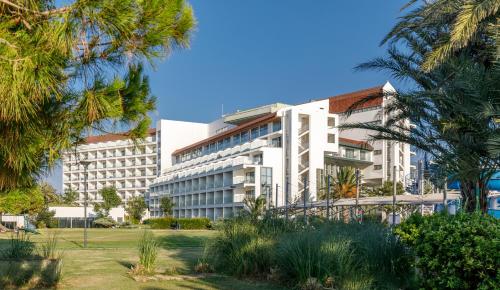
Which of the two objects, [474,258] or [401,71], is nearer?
[474,258]

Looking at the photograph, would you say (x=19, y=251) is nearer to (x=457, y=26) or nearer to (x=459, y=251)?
(x=459, y=251)

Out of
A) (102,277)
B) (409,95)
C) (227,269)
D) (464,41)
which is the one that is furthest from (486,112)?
(102,277)

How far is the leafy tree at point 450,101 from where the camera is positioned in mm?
10859

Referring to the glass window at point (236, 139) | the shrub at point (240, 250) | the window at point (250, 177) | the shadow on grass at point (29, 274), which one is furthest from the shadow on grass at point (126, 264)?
the glass window at point (236, 139)

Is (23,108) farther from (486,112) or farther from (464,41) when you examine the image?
(464,41)

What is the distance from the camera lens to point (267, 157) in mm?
65875

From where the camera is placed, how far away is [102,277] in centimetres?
1299

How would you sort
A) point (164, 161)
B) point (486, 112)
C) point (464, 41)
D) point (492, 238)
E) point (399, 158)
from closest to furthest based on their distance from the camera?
point (492, 238), point (486, 112), point (464, 41), point (399, 158), point (164, 161)

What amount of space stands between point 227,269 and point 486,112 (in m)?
7.09

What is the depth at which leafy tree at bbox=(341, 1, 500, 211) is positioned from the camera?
428 inches

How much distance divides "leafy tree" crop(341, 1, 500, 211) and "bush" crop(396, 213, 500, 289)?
226 cm

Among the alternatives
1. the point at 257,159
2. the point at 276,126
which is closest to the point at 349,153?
the point at 276,126

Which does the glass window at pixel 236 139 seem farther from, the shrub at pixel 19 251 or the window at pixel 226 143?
the shrub at pixel 19 251

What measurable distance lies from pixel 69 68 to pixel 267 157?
60.1 metres
